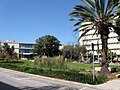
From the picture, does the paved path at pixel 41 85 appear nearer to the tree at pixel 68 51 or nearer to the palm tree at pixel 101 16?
the palm tree at pixel 101 16

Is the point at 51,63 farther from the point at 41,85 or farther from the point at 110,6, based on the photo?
the point at 41,85

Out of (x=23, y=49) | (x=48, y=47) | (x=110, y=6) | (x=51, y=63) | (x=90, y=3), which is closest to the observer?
(x=110, y=6)

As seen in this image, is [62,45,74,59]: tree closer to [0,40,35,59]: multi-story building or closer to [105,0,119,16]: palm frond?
[0,40,35,59]: multi-story building

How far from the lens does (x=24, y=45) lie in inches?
6939

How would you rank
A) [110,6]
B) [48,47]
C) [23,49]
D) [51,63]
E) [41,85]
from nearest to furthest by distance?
[41,85] < [110,6] < [51,63] < [48,47] < [23,49]

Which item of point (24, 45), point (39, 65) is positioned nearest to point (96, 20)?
point (39, 65)

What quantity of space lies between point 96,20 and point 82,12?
5.68 feet

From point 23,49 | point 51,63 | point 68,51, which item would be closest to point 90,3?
point 51,63

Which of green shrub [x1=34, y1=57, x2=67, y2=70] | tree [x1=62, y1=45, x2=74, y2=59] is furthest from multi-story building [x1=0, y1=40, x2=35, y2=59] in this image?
green shrub [x1=34, y1=57, x2=67, y2=70]

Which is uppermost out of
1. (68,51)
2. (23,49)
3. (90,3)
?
(23,49)

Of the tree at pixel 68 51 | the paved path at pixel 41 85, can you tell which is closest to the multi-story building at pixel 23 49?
the tree at pixel 68 51

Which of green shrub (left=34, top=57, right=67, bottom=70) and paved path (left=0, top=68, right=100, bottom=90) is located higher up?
green shrub (left=34, top=57, right=67, bottom=70)

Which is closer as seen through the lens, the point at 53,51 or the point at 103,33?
the point at 103,33

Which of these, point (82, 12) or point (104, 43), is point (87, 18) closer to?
point (82, 12)
